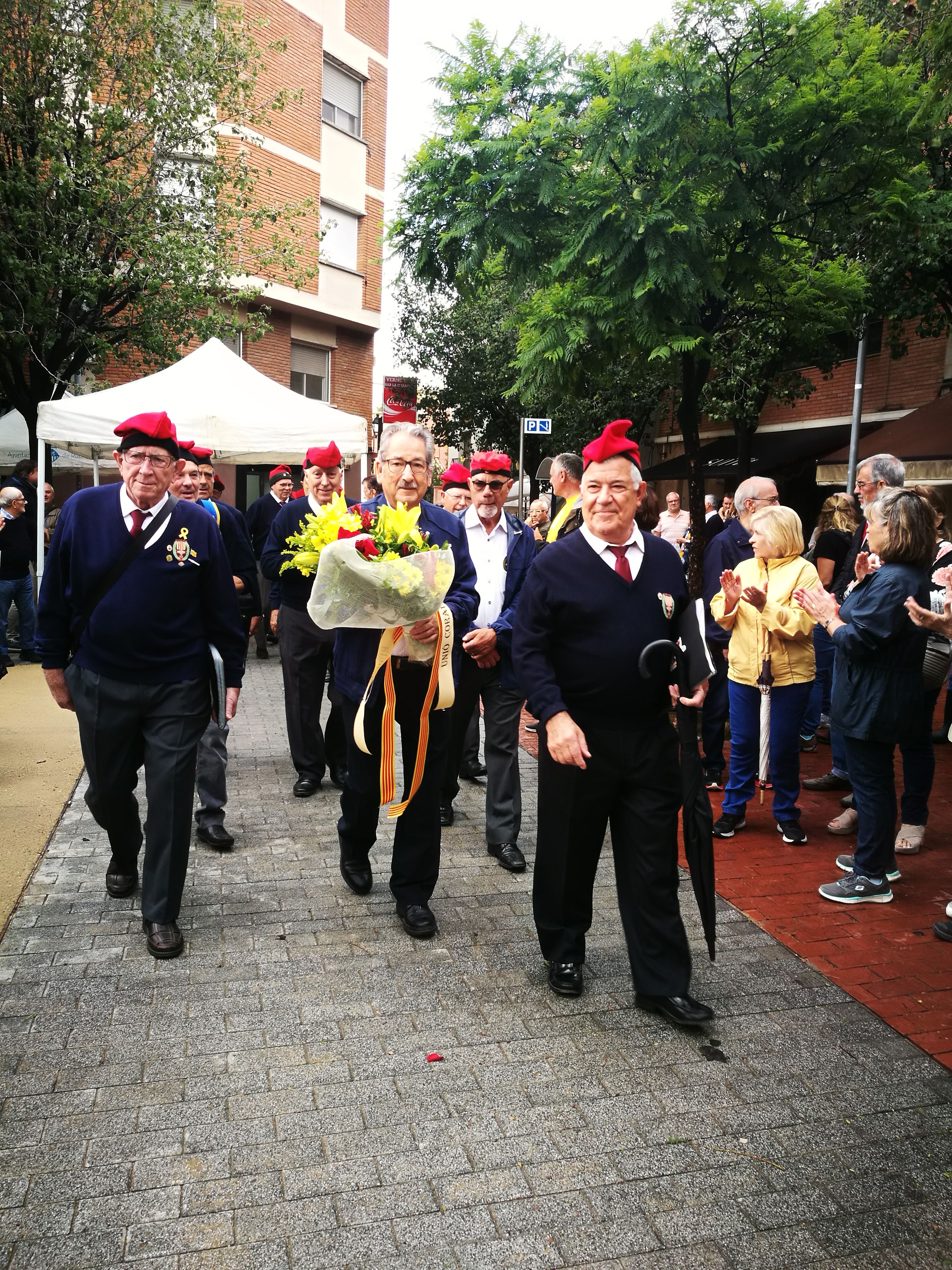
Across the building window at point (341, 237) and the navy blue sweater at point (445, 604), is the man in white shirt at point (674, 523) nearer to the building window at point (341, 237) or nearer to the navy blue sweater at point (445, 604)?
the building window at point (341, 237)

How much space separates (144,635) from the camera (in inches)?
168

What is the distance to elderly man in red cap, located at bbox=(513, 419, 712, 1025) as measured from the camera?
146 inches

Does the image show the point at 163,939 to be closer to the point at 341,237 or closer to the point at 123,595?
the point at 123,595

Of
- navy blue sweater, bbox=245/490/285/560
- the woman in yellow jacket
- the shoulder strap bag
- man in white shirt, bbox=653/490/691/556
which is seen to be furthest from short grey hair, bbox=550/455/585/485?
man in white shirt, bbox=653/490/691/556

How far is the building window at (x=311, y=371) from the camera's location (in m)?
25.2

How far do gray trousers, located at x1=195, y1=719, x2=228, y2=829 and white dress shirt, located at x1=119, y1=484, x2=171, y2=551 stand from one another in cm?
172

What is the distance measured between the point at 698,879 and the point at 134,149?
48.8ft

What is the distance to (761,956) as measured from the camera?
440 cm

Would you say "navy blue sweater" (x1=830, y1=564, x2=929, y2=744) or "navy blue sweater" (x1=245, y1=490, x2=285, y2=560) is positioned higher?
"navy blue sweater" (x1=245, y1=490, x2=285, y2=560)

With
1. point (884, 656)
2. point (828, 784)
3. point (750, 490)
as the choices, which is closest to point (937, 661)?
point (884, 656)

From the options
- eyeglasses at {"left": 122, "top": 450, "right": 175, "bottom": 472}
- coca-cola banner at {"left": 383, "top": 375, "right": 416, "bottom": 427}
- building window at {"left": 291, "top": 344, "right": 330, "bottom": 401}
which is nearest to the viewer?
eyeglasses at {"left": 122, "top": 450, "right": 175, "bottom": 472}

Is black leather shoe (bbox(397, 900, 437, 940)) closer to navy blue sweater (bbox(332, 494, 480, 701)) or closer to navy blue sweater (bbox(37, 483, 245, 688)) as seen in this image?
navy blue sweater (bbox(332, 494, 480, 701))

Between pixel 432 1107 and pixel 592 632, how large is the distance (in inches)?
66.9

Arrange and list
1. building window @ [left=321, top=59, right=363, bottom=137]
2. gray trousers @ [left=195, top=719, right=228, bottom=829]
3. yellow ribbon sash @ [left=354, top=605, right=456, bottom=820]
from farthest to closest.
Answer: building window @ [left=321, top=59, right=363, bottom=137], gray trousers @ [left=195, top=719, right=228, bottom=829], yellow ribbon sash @ [left=354, top=605, right=456, bottom=820]
